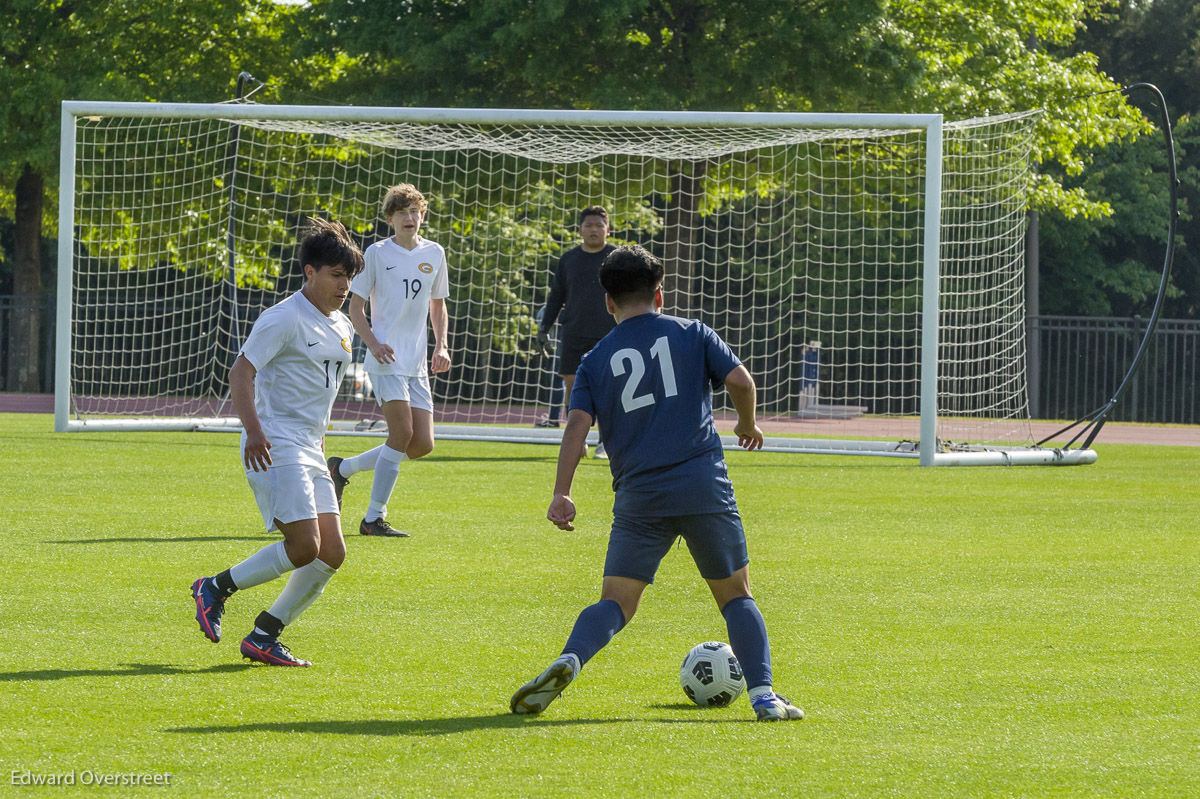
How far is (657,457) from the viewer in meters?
4.57

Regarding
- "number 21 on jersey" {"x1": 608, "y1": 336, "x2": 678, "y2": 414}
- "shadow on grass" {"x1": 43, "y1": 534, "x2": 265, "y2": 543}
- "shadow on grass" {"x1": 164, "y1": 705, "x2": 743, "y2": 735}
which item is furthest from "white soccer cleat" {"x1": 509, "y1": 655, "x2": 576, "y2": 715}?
"shadow on grass" {"x1": 43, "y1": 534, "x2": 265, "y2": 543}

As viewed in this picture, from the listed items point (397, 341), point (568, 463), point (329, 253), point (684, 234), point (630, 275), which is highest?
point (684, 234)

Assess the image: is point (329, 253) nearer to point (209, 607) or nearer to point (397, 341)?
point (209, 607)

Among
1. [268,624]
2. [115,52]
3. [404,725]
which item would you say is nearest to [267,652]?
[268,624]

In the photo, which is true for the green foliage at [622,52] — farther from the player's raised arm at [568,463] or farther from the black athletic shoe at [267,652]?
the player's raised arm at [568,463]

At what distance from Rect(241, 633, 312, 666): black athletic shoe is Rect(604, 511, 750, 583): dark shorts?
128 cm

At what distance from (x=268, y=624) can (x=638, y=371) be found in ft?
5.54

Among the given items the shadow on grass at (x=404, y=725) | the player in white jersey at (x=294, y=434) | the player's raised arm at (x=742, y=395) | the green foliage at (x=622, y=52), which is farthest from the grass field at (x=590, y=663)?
the green foliage at (x=622, y=52)

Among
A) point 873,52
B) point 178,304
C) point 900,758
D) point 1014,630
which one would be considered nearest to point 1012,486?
point 1014,630

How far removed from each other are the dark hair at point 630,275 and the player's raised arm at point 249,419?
138 centimetres

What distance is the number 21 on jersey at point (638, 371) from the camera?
462 cm

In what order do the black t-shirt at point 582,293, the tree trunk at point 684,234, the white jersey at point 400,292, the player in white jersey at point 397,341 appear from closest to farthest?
the player in white jersey at point 397,341 < the white jersey at point 400,292 < the black t-shirt at point 582,293 < the tree trunk at point 684,234

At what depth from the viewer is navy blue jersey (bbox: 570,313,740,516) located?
179 inches

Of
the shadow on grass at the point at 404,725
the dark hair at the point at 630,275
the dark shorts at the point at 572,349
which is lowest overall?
the shadow on grass at the point at 404,725
